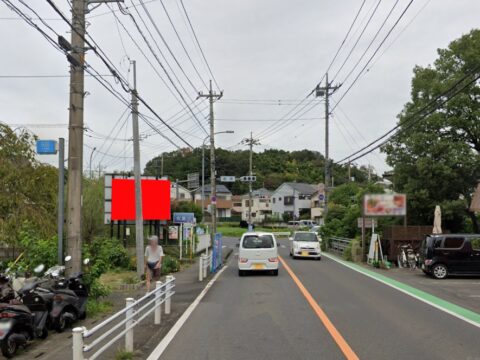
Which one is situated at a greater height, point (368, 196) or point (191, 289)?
point (368, 196)

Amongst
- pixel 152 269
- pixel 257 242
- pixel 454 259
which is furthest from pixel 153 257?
pixel 454 259

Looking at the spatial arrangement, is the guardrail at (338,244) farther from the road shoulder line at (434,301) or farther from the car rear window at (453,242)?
the road shoulder line at (434,301)

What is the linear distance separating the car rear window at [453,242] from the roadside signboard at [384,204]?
8.02 metres

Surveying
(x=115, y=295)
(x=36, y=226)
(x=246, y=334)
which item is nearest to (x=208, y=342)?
(x=246, y=334)

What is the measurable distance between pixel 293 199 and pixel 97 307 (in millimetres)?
82594

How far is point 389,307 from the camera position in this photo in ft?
37.8

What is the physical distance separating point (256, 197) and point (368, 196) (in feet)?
249

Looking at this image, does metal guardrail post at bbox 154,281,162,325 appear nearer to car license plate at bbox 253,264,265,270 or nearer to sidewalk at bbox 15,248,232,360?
sidewalk at bbox 15,248,232,360

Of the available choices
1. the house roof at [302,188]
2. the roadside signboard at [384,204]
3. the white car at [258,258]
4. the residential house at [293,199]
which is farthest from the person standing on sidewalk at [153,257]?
the house roof at [302,188]

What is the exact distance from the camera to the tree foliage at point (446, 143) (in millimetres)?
26531

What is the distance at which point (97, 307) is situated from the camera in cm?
1081

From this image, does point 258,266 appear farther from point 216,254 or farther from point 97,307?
point 97,307

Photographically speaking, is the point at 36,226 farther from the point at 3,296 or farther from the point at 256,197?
the point at 256,197

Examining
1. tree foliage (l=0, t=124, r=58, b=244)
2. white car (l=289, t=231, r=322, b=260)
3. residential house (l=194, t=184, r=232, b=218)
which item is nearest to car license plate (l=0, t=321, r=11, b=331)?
tree foliage (l=0, t=124, r=58, b=244)
